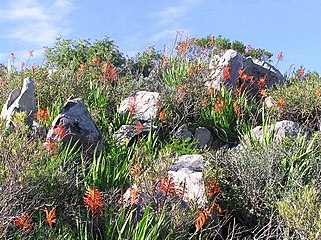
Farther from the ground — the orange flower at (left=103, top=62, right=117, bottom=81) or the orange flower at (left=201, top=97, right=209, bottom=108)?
the orange flower at (left=103, top=62, right=117, bottom=81)

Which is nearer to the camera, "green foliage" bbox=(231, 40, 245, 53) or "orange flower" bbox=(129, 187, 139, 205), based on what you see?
"orange flower" bbox=(129, 187, 139, 205)

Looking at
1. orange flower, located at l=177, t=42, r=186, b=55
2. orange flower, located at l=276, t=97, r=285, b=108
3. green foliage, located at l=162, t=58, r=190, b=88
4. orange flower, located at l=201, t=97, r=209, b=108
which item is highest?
orange flower, located at l=177, t=42, r=186, b=55

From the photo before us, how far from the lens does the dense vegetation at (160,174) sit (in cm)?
425

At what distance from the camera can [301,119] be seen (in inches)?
335

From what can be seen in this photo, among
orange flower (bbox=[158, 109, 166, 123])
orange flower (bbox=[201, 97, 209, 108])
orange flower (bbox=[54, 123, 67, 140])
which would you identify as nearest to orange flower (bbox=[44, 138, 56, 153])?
orange flower (bbox=[54, 123, 67, 140])

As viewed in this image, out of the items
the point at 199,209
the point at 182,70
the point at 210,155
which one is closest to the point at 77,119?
the point at 210,155

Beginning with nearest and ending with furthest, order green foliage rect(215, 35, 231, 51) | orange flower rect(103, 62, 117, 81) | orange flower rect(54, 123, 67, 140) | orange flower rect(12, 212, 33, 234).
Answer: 1. orange flower rect(12, 212, 33, 234)
2. orange flower rect(54, 123, 67, 140)
3. orange flower rect(103, 62, 117, 81)
4. green foliage rect(215, 35, 231, 51)

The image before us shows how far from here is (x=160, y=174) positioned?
4996 mm

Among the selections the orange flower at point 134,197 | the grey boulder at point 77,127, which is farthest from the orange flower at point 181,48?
the orange flower at point 134,197

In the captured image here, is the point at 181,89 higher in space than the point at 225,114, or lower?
higher

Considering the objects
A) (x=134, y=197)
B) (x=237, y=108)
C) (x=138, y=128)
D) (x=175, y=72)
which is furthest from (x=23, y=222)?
(x=175, y=72)

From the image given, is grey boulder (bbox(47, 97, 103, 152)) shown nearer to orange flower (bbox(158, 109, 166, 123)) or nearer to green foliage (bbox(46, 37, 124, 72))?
orange flower (bbox(158, 109, 166, 123))

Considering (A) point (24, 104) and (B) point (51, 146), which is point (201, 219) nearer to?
(B) point (51, 146)

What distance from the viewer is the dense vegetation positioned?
4.25 meters
